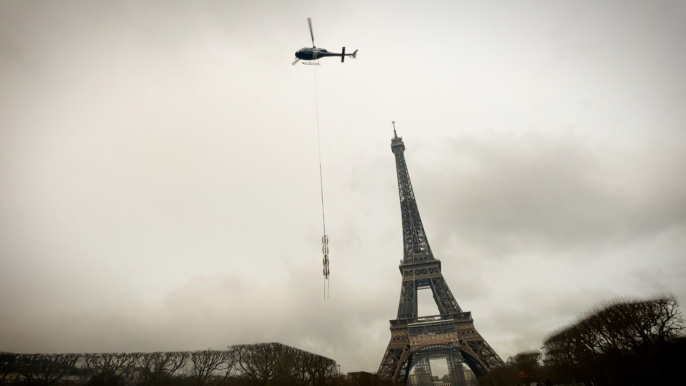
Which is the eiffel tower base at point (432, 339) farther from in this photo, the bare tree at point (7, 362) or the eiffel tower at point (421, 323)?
the bare tree at point (7, 362)

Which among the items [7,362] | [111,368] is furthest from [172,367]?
[7,362]

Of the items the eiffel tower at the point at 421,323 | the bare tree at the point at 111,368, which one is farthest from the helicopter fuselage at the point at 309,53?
the eiffel tower at the point at 421,323

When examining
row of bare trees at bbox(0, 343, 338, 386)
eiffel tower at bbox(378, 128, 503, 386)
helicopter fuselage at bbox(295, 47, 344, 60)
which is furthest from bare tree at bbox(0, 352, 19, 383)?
eiffel tower at bbox(378, 128, 503, 386)

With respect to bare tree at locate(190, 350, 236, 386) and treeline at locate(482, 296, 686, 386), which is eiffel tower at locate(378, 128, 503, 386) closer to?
treeline at locate(482, 296, 686, 386)

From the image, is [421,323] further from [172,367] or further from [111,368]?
[111,368]

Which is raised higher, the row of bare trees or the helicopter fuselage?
the helicopter fuselage

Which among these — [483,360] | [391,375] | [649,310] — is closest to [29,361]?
[391,375]

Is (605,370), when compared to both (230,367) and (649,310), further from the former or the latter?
(230,367)

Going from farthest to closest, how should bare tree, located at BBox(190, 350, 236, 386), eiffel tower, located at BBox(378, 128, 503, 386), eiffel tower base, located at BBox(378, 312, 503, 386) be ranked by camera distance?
eiffel tower, located at BBox(378, 128, 503, 386) < eiffel tower base, located at BBox(378, 312, 503, 386) < bare tree, located at BBox(190, 350, 236, 386)
